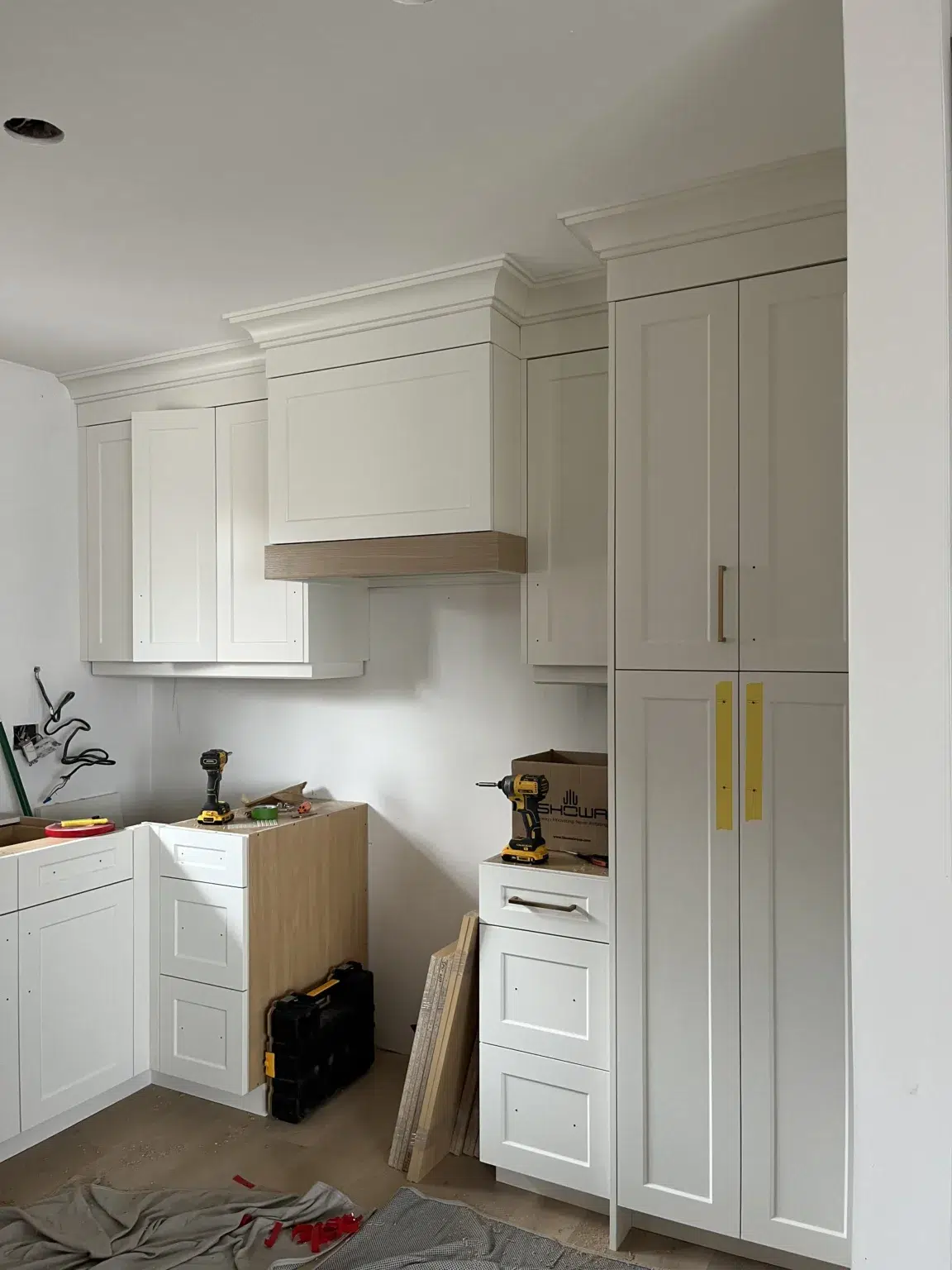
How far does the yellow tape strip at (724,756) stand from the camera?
2.26 metres

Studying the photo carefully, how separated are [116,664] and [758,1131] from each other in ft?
9.14

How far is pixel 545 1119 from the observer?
2.56 metres

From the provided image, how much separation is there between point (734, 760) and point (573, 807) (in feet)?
1.97

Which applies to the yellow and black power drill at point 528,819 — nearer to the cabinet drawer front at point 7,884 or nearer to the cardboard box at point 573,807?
the cardboard box at point 573,807

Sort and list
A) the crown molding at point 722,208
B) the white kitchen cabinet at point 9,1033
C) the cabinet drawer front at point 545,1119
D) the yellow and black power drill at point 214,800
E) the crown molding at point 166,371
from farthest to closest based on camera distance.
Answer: the crown molding at point 166,371, the yellow and black power drill at point 214,800, the white kitchen cabinet at point 9,1033, the cabinet drawer front at point 545,1119, the crown molding at point 722,208

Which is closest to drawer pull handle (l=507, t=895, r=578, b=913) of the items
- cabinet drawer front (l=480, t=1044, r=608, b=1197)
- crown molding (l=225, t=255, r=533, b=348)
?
cabinet drawer front (l=480, t=1044, r=608, b=1197)

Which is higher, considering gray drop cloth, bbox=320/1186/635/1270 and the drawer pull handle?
the drawer pull handle

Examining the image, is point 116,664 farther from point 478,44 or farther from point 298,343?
point 478,44

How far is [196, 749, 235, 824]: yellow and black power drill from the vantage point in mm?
3240

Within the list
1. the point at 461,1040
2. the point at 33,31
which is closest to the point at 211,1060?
the point at 461,1040

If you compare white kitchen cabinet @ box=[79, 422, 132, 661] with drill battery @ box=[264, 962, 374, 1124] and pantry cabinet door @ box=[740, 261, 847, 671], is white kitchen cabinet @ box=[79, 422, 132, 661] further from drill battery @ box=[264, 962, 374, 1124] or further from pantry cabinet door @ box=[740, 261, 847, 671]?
pantry cabinet door @ box=[740, 261, 847, 671]

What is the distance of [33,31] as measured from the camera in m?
1.63

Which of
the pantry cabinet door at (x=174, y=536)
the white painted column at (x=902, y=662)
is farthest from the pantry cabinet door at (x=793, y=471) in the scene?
the pantry cabinet door at (x=174, y=536)

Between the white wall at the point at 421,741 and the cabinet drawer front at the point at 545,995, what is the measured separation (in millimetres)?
682
